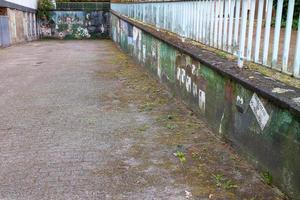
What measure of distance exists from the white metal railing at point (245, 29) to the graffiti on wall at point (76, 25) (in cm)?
2111

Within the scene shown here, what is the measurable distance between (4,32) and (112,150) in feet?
52.6

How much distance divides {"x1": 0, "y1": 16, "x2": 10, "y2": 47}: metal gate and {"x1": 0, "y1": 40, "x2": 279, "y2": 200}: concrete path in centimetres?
1107

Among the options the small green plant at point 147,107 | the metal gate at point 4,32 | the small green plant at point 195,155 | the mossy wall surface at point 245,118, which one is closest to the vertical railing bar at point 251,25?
the mossy wall surface at point 245,118

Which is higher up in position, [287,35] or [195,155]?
[287,35]

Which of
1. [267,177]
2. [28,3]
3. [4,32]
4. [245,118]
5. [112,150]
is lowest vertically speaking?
[112,150]

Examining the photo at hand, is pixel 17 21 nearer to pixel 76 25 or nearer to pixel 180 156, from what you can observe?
pixel 76 25

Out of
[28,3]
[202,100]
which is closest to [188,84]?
[202,100]

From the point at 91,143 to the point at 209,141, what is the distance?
1415 millimetres

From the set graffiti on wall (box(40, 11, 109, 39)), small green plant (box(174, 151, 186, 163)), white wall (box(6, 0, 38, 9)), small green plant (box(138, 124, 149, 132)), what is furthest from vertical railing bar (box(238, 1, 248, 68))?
graffiti on wall (box(40, 11, 109, 39))

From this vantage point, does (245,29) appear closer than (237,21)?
Yes

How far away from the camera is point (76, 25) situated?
28422mm

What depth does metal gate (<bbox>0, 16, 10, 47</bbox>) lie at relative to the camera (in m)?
18.5

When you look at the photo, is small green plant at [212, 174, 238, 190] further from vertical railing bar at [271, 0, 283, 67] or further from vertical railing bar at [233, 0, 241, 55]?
vertical railing bar at [233, 0, 241, 55]

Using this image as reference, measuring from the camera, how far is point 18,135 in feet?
17.2
